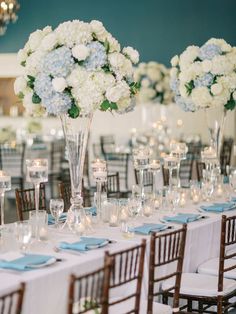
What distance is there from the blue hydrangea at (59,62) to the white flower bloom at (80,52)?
3 centimetres

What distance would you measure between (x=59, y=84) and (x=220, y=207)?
1.73 m

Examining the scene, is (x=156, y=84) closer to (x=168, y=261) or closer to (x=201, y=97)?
(x=201, y=97)

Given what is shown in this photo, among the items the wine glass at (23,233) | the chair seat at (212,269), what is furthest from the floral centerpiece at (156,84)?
the wine glass at (23,233)

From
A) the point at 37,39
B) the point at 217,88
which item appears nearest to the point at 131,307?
the point at 37,39

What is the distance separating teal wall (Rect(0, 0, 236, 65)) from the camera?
12.8 m

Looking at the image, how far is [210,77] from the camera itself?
6.63 m

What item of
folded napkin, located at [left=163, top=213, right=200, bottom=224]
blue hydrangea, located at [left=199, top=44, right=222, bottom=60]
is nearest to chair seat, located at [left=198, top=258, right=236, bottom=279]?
folded napkin, located at [left=163, top=213, right=200, bottom=224]

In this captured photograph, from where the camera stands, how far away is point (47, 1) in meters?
13.9

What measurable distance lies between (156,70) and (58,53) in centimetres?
669

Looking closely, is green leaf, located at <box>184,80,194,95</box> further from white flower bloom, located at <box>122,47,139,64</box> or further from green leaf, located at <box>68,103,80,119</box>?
green leaf, located at <box>68,103,80,119</box>

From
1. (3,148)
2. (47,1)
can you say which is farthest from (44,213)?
(47,1)

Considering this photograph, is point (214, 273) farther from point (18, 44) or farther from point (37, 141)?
point (18, 44)

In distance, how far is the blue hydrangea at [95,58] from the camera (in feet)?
15.7

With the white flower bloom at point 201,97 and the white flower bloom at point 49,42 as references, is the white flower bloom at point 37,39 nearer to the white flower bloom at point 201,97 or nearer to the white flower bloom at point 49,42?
the white flower bloom at point 49,42
